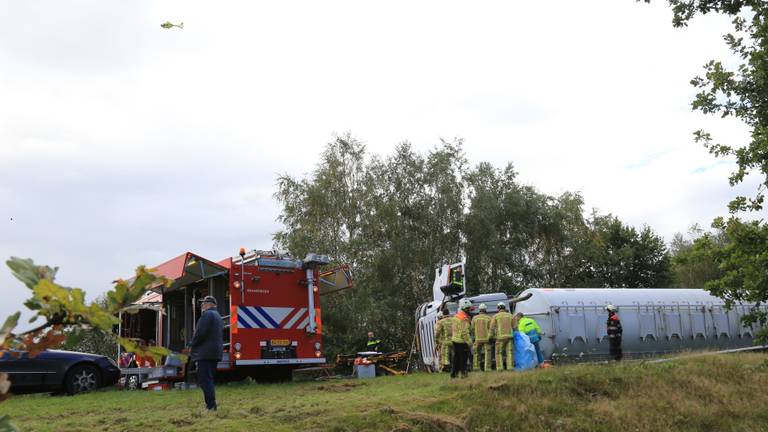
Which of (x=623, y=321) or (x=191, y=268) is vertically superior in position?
(x=191, y=268)

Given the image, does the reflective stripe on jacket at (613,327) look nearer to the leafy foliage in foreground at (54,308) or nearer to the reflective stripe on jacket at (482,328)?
the reflective stripe on jacket at (482,328)

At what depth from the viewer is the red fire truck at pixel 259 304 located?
14320mm

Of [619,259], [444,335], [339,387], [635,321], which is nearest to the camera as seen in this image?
[339,387]

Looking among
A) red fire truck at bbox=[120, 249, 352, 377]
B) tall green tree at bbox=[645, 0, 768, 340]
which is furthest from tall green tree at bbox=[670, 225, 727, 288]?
red fire truck at bbox=[120, 249, 352, 377]

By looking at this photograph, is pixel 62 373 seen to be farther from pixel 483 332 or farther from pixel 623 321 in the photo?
pixel 623 321

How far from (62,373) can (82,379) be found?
0.45m

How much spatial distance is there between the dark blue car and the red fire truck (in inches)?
45.0

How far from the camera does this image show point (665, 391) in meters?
9.78

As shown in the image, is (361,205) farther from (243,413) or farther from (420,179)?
(243,413)

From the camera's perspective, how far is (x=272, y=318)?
580 inches

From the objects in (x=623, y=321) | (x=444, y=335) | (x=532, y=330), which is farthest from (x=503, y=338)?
Result: (x=623, y=321)

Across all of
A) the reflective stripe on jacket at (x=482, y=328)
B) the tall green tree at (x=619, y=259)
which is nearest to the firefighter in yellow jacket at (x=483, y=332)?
the reflective stripe on jacket at (x=482, y=328)

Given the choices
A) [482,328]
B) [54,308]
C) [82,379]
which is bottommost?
[82,379]

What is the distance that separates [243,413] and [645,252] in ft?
106
